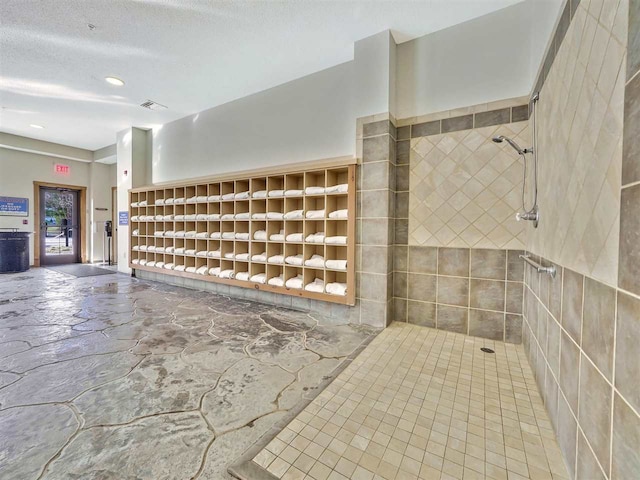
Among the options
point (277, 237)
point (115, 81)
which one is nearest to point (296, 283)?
point (277, 237)

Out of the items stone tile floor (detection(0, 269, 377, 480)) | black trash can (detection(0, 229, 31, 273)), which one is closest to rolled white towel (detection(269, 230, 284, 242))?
stone tile floor (detection(0, 269, 377, 480))

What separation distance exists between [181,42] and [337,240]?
267cm

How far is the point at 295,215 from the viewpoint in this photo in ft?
10.3

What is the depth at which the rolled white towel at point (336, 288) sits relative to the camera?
9.27 feet

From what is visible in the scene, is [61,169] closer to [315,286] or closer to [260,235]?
[260,235]

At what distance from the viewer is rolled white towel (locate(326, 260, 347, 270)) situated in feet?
9.23

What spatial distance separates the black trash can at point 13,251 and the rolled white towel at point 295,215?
20.1 ft

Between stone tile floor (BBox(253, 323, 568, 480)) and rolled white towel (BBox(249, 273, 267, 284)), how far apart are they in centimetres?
173

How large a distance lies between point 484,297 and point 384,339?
97cm

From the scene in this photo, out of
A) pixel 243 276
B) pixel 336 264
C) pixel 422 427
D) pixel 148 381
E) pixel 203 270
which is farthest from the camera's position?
pixel 203 270

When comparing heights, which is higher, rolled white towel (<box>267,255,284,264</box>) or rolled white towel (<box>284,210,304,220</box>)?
rolled white towel (<box>284,210,304,220</box>)

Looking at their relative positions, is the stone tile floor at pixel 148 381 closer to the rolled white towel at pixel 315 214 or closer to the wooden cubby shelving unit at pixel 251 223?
the wooden cubby shelving unit at pixel 251 223

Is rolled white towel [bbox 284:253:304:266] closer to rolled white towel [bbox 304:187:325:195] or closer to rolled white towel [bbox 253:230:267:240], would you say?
rolled white towel [bbox 253:230:267:240]

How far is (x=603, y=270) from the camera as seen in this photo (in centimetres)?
90
